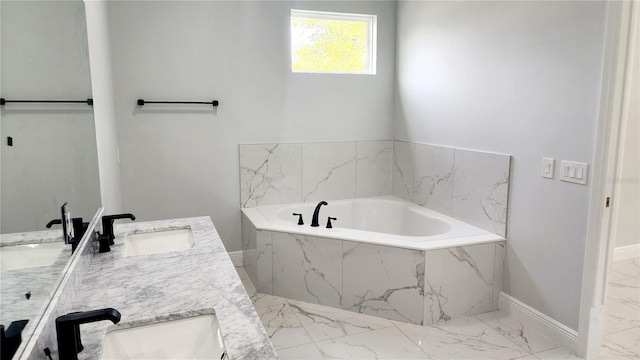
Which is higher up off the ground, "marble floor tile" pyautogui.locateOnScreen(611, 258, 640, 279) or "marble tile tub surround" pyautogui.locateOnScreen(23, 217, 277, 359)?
"marble tile tub surround" pyautogui.locateOnScreen(23, 217, 277, 359)

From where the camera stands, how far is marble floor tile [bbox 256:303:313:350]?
98.9 inches

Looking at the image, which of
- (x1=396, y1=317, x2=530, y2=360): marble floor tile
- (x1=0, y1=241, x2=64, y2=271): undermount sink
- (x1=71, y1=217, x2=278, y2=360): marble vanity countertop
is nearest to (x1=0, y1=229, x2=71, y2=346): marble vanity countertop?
(x1=0, y1=241, x2=64, y2=271): undermount sink

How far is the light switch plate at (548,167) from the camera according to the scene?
2.43 meters

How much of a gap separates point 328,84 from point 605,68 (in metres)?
2.24

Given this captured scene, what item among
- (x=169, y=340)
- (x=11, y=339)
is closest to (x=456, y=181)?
(x=169, y=340)

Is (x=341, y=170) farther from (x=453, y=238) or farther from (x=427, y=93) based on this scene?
(x=453, y=238)

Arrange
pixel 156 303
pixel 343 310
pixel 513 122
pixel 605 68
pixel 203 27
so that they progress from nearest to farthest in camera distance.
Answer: pixel 156 303 < pixel 605 68 < pixel 513 122 < pixel 343 310 < pixel 203 27

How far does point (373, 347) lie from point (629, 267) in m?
2.77

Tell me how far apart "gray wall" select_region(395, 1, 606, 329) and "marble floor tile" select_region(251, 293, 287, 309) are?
5.17ft

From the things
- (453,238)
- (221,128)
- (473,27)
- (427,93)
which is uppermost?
(473,27)

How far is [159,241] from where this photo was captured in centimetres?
208

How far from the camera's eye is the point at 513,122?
2.70 metres

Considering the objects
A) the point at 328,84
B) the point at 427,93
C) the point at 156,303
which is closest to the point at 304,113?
the point at 328,84

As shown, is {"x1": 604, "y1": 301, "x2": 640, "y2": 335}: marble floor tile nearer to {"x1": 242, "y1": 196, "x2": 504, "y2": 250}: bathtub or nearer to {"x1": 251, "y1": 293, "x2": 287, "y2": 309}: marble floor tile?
{"x1": 242, "y1": 196, "x2": 504, "y2": 250}: bathtub
